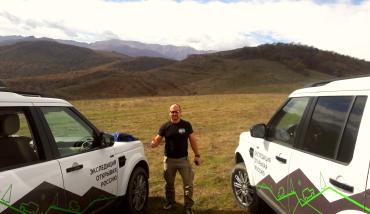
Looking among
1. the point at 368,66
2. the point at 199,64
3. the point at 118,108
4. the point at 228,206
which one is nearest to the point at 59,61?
the point at 199,64

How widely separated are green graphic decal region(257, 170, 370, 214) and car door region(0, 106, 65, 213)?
2279 millimetres

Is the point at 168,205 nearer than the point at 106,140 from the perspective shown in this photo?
No

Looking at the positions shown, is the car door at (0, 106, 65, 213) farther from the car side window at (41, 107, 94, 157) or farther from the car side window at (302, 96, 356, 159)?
the car side window at (302, 96, 356, 159)

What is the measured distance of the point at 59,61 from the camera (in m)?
172

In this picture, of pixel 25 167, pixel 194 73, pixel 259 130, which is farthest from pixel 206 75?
pixel 25 167

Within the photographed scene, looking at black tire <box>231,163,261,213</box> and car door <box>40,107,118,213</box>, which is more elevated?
car door <box>40,107,118,213</box>

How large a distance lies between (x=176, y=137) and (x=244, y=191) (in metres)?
1.30

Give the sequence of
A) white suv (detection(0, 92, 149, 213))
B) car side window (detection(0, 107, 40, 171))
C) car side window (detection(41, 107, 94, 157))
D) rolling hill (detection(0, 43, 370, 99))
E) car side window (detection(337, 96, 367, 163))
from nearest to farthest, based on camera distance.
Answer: car side window (detection(337, 96, 367, 163))
white suv (detection(0, 92, 149, 213))
car side window (detection(0, 107, 40, 171))
car side window (detection(41, 107, 94, 157))
rolling hill (detection(0, 43, 370, 99))

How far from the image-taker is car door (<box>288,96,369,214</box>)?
315cm

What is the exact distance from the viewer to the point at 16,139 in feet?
13.6

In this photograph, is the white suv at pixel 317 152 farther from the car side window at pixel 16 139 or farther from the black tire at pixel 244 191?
the car side window at pixel 16 139

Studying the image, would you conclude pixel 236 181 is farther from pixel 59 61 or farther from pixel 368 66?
pixel 59 61

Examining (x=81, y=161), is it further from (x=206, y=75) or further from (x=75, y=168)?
(x=206, y=75)

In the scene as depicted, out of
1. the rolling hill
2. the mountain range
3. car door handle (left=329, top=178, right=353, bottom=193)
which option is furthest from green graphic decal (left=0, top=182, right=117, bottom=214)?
the rolling hill
